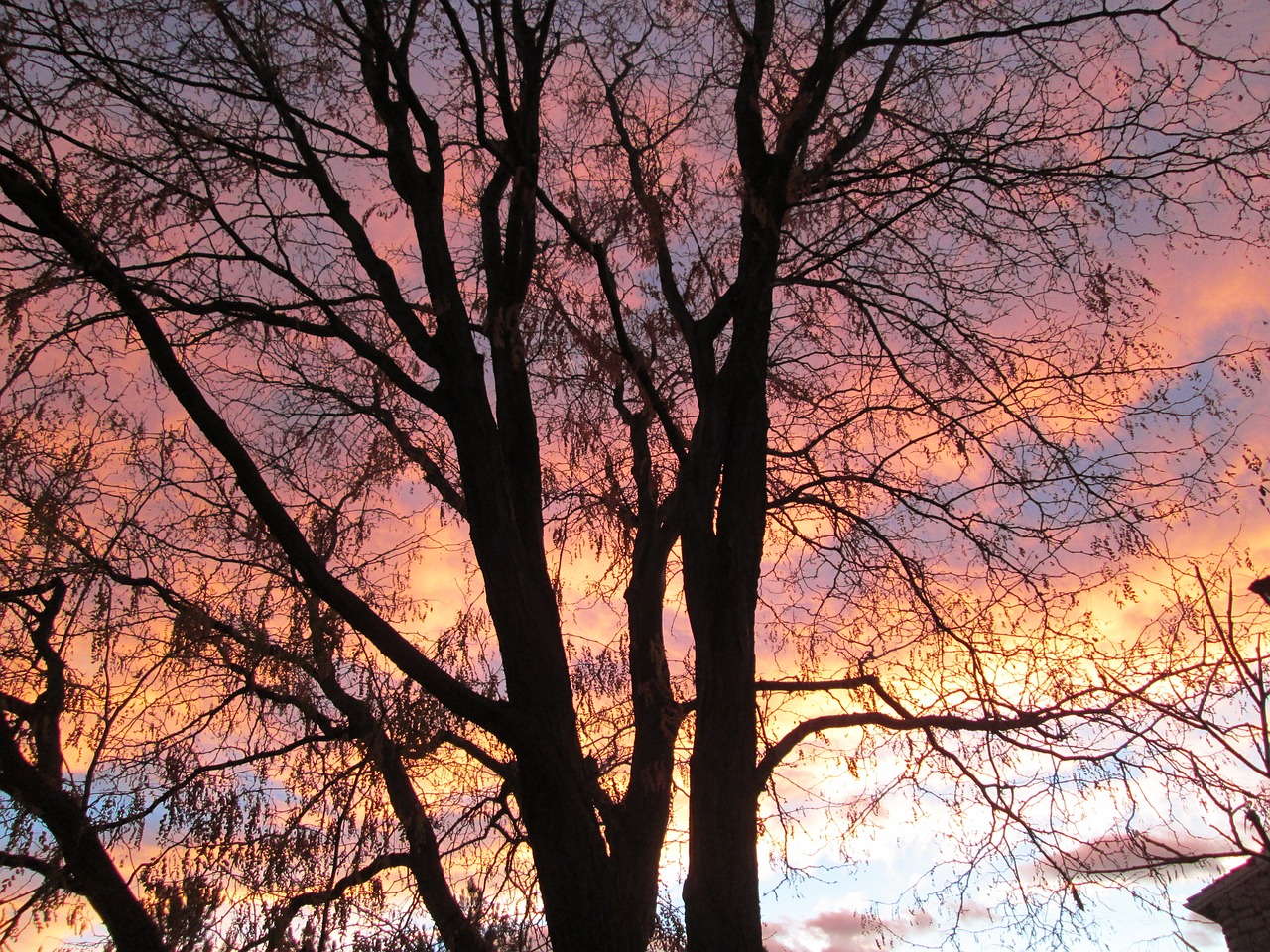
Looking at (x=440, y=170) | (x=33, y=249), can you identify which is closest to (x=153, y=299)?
(x=33, y=249)

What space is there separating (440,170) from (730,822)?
3.55 m

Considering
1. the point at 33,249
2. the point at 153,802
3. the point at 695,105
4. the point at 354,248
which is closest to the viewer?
the point at 33,249

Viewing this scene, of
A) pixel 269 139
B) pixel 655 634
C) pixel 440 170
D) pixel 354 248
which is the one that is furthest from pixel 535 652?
pixel 269 139

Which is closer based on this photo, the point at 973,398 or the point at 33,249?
the point at 33,249

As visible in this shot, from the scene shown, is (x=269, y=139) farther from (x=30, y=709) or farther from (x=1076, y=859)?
(x=1076, y=859)

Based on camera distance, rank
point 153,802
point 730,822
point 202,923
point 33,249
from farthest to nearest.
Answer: point 153,802
point 202,923
point 33,249
point 730,822

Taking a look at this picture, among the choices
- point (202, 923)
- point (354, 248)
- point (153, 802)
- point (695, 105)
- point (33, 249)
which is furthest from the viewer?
point (695, 105)

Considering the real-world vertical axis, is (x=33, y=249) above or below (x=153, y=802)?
above

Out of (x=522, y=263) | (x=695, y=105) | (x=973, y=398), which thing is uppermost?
(x=695, y=105)

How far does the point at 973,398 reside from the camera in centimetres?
525

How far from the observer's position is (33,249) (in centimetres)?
409

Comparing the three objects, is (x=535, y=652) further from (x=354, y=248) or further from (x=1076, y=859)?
(x=1076, y=859)

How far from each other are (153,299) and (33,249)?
1.74 ft

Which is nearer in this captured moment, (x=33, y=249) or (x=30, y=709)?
(x=33, y=249)
